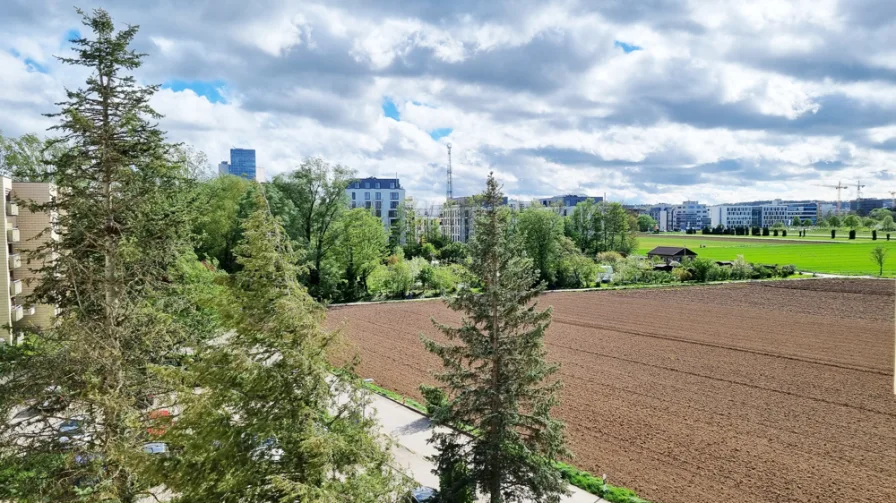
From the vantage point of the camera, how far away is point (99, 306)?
10.1 metres

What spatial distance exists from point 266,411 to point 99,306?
5.62m

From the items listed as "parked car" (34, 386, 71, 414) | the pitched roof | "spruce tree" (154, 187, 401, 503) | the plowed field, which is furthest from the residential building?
"spruce tree" (154, 187, 401, 503)

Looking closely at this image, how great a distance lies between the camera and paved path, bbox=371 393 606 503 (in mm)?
13875

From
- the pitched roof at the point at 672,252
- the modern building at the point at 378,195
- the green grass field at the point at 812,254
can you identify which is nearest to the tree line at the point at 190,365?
the green grass field at the point at 812,254

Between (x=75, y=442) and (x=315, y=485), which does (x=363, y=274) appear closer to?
(x=75, y=442)

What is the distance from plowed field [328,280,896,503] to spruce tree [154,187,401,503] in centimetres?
80

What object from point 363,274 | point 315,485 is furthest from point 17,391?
point 363,274

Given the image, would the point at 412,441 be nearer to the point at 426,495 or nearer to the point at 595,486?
the point at 426,495

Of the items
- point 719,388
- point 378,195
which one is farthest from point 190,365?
point 378,195

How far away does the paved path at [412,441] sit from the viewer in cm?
1388

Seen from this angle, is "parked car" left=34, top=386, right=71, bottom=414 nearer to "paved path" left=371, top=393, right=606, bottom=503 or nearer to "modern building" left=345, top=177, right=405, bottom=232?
"paved path" left=371, top=393, right=606, bottom=503

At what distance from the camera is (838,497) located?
13125 millimetres

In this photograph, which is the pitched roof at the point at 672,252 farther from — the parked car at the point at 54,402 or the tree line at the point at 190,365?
the parked car at the point at 54,402

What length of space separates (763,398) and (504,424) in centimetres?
1486
